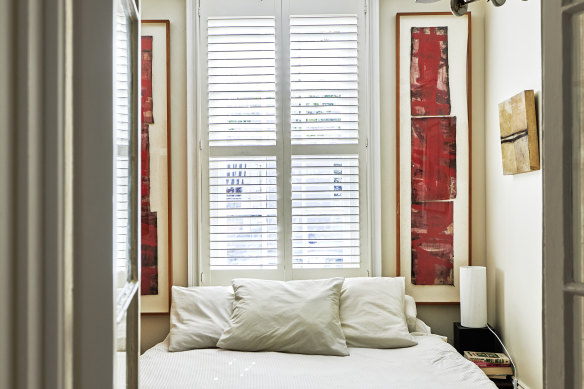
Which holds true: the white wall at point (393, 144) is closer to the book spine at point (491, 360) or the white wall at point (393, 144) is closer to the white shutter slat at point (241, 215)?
the book spine at point (491, 360)

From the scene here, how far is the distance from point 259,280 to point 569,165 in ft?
8.08

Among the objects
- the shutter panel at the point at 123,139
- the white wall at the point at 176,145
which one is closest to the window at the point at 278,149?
the white wall at the point at 176,145

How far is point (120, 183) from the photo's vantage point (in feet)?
3.52

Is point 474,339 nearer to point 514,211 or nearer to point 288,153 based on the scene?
point 514,211

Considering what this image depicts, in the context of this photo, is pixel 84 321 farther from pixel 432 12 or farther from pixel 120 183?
pixel 432 12

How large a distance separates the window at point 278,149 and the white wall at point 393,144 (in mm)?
140

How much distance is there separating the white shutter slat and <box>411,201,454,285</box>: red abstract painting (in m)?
0.94

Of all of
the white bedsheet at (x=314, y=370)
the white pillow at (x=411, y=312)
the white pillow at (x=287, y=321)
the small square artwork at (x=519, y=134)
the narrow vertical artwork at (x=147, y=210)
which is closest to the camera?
the white bedsheet at (x=314, y=370)

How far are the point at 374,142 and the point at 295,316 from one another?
1291 mm

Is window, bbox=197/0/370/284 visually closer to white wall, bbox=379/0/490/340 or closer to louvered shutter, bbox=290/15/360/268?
louvered shutter, bbox=290/15/360/268

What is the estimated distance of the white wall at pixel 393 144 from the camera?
3.47 m

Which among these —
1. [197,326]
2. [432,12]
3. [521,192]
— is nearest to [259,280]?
[197,326]

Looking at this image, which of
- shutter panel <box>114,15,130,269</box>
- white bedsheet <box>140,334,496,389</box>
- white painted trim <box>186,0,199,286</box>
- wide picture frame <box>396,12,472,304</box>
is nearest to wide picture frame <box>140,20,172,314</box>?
white painted trim <box>186,0,199,286</box>

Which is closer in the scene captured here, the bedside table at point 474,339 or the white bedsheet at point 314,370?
the white bedsheet at point 314,370
